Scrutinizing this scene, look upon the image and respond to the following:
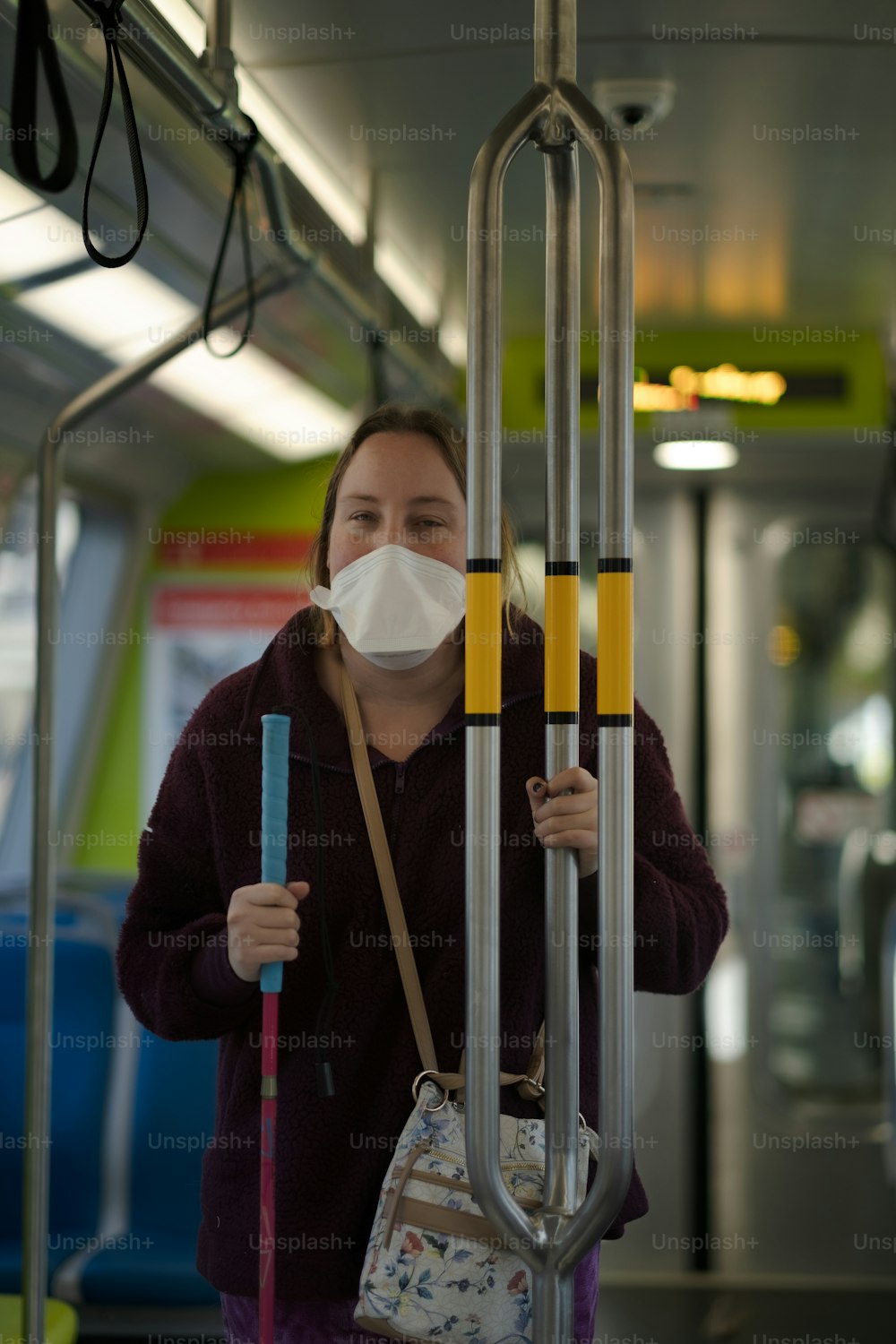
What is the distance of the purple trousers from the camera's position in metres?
1.63

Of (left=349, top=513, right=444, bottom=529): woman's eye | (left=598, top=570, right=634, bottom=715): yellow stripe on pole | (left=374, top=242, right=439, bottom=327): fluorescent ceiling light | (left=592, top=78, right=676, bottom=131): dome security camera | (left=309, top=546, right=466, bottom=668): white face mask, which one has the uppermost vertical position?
(left=374, top=242, right=439, bottom=327): fluorescent ceiling light

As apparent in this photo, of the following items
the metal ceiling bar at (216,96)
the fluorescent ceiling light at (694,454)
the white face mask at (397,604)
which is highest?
the fluorescent ceiling light at (694,454)

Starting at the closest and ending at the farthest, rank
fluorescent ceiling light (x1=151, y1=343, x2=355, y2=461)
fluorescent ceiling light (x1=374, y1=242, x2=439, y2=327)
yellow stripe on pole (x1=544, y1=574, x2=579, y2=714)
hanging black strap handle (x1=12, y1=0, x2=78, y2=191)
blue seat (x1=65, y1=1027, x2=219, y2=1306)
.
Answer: hanging black strap handle (x1=12, y1=0, x2=78, y2=191), yellow stripe on pole (x1=544, y1=574, x2=579, y2=714), blue seat (x1=65, y1=1027, x2=219, y2=1306), fluorescent ceiling light (x1=374, y1=242, x2=439, y2=327), fluorescent ceiling light (x1=151, y1=343, x2=355, y2=461)

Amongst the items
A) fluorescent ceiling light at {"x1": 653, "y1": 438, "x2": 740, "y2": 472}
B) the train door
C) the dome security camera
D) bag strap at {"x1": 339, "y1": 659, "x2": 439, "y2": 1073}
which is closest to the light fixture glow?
fluorescent ceiling light at {"x1": 653, "y1": 438, "x2": 740, "y2": 472}

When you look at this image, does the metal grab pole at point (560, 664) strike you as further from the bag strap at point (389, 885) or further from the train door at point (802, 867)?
the train door at point (802, 867)

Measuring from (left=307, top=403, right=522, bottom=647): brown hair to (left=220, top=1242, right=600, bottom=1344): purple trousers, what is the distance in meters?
0.80

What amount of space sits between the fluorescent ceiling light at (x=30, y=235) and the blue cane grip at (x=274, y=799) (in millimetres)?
1672

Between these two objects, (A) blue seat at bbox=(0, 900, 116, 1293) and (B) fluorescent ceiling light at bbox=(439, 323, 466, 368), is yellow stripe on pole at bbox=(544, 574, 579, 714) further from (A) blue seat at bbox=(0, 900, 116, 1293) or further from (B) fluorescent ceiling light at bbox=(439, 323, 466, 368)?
(B) fluorescent ceiling light at bbox=(439, 323, 466, 368)

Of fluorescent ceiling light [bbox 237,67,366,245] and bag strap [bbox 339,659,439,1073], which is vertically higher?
fluorescent ceiling light [bbox 237,67,366,245]

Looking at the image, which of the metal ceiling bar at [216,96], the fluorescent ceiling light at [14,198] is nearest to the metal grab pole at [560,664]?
the metal ceiling bar at [216,96]

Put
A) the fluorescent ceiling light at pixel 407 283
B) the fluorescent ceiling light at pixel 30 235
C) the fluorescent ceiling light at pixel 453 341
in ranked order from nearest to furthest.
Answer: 1. the fluorescent ceiling light at pixel 30 235
2. the fluorescent ceiling light at pixel 407 283
3. the fluorescent ceiling light at pixel 453 341

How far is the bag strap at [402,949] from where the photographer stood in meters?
1.53

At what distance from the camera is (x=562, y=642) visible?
1314 mm

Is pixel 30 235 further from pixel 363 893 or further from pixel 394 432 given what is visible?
pixel 363 893
